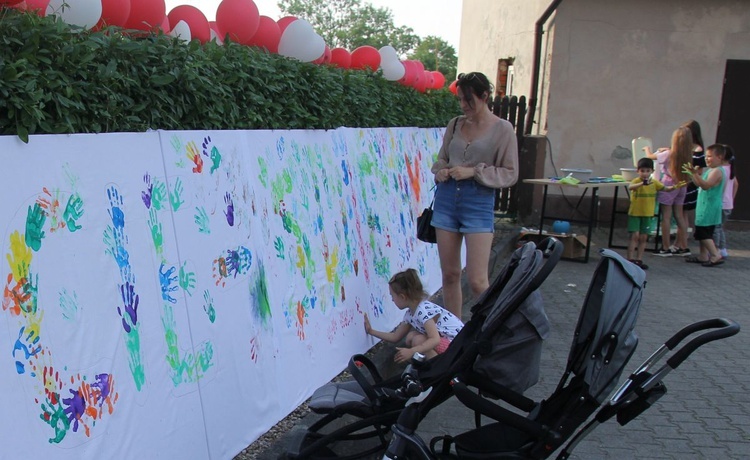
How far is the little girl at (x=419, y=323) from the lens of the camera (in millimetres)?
4781

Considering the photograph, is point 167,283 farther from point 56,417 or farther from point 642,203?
point 642,203

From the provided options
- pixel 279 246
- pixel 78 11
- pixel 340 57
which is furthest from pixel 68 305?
pixel 340 57

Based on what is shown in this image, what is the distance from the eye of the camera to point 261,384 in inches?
157

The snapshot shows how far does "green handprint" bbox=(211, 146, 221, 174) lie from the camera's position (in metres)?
3.80

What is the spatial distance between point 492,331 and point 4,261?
1.91 metres

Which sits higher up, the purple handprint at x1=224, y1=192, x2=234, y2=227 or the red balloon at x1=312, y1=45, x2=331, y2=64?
the red balloon at x1=312, y1=45, x2=331, y2=64

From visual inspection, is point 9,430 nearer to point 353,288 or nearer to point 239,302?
point 239,302

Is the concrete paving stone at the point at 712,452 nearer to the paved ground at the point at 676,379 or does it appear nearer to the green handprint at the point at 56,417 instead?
the paved ground at the point at 676,379

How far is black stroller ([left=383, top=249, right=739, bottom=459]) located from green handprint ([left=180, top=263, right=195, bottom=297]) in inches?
44.6

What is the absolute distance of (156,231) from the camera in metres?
3.24

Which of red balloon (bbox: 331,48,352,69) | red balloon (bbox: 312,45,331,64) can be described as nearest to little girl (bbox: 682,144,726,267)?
red balloon (bbox: 331,48,352,69)

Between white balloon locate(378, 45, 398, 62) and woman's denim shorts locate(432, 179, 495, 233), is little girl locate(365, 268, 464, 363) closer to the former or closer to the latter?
woman's denim shorts locate(432, 179, 495, 233)

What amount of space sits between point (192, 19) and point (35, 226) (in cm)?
287

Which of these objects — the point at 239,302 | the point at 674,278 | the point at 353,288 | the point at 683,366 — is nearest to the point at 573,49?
the point at 674,278
